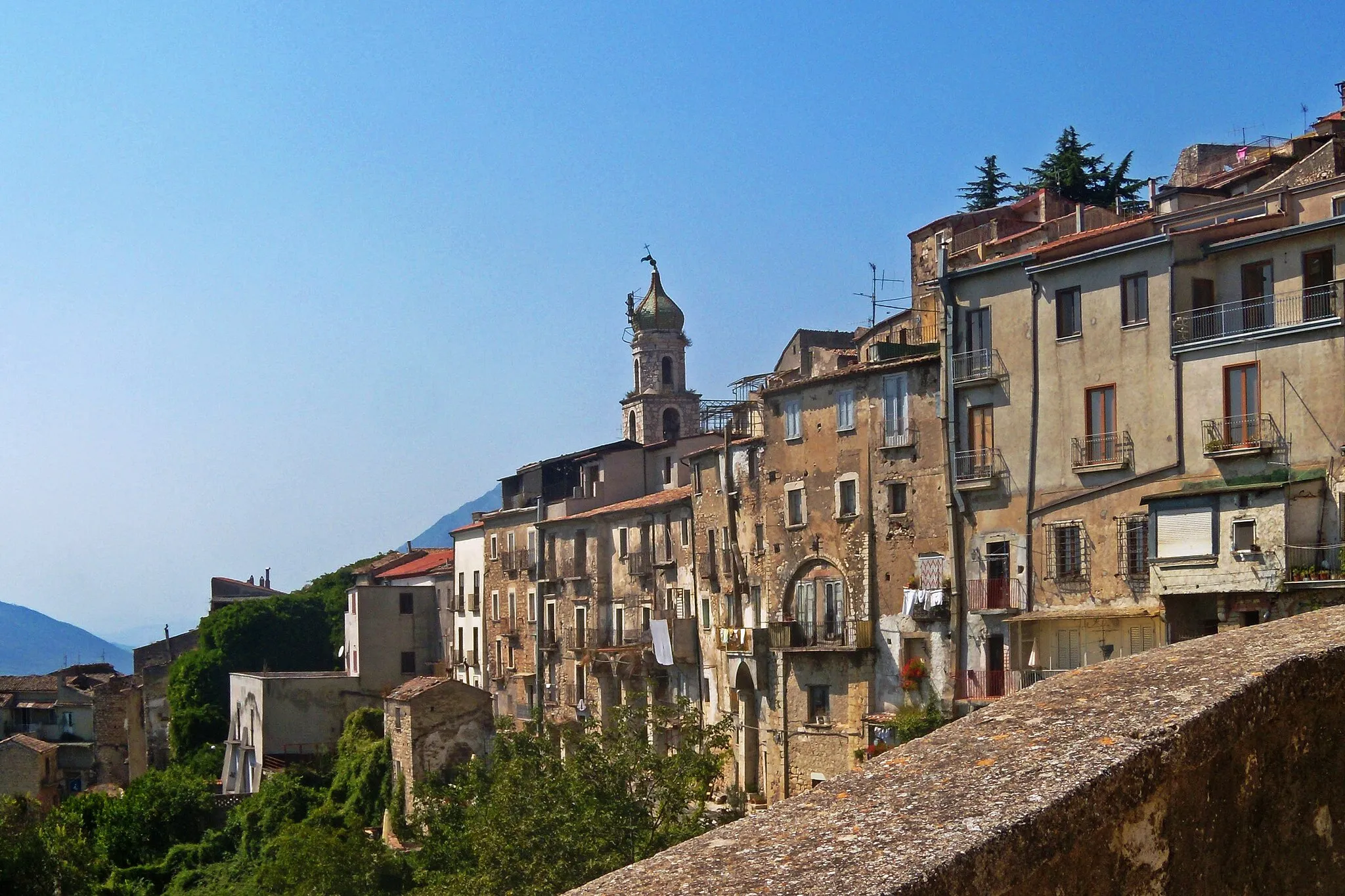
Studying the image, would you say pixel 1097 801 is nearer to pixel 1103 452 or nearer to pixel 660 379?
pixel 1103 452

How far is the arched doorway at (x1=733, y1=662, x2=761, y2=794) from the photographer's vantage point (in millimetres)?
46938

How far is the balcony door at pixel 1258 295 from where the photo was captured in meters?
32.8

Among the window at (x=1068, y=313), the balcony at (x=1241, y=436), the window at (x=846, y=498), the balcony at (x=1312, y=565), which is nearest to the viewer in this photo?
the balcony at (x=1312, y=565)

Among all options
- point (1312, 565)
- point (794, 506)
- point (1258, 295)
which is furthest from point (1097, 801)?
point (794, 506)

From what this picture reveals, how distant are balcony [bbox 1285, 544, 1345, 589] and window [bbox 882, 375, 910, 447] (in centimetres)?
1208

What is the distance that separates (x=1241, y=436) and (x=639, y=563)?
1085 inches

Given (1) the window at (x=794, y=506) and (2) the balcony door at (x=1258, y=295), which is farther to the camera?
(1) the window at (x=794, y=506)

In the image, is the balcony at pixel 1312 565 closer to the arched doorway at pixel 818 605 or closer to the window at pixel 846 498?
the window at pixel 846 498

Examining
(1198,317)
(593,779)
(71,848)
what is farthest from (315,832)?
(1198,317)

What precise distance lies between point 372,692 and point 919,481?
1444 inches

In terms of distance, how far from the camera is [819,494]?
144 feet

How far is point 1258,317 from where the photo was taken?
33062 millimetres

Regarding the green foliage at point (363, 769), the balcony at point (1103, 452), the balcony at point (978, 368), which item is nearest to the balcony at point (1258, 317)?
the balcony at point (1103, 452)

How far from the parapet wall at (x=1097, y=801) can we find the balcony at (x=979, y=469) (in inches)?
1135
